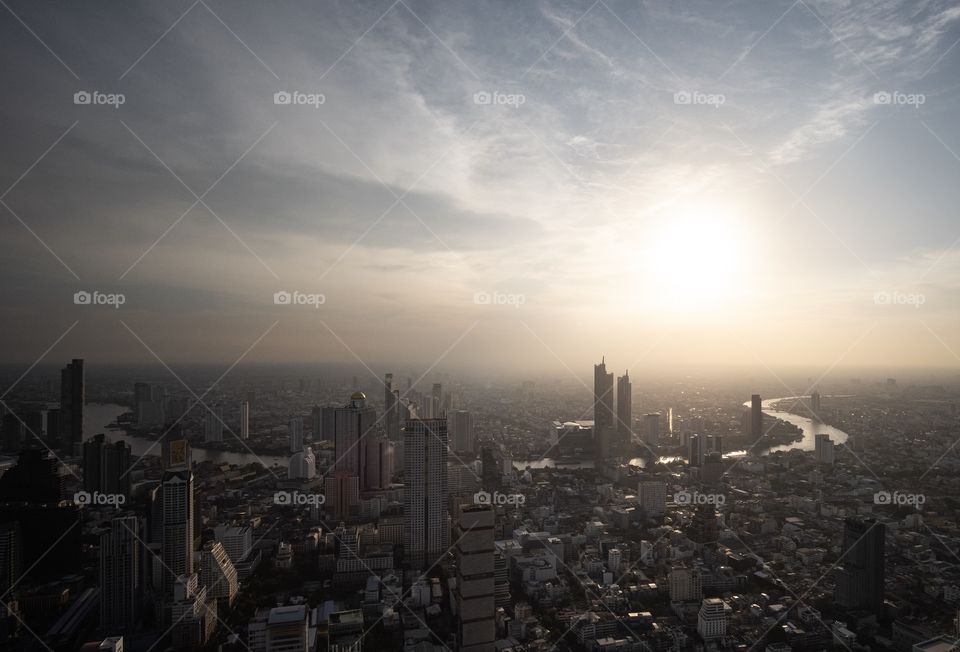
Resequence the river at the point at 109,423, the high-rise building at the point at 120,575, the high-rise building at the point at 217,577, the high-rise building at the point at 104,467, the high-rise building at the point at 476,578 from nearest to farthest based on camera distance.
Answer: the high-rise building at the point at 476,578, the high-rise building at the point at 120,575, the high-rise building at the point at 217,577, the high-rise building at the point at 104,467, the river at the point at 109,423

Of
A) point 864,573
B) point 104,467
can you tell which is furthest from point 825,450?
point 104,467

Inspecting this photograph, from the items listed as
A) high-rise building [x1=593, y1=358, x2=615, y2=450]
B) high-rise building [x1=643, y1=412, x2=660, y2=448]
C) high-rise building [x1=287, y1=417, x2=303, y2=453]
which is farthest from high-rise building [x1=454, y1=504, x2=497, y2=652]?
high-rise building [x1=643, y1=412, x2=660, y2=448]

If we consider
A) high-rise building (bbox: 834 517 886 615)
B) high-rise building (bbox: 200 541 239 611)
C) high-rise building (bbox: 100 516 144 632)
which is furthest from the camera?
A: high-rise building (bbox: 834 517 886 615)

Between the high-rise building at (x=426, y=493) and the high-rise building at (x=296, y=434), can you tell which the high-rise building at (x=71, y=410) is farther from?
the high-rise building at (x=296, y=434)

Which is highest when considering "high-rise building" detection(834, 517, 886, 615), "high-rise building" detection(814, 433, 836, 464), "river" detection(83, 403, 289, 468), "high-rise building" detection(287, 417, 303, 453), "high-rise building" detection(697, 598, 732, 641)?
"river" detection(83, 403, 289, 468)

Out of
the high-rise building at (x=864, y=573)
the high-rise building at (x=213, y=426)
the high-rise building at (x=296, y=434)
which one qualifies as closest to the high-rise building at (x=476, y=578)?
the high-rise building at (x=864, y=573)

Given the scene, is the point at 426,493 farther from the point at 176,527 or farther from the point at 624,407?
the point at 624,407

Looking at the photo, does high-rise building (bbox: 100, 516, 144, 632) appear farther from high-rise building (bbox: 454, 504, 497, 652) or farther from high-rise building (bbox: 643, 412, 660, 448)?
high-rise building (bbox: 643, 412, 660, 448)
